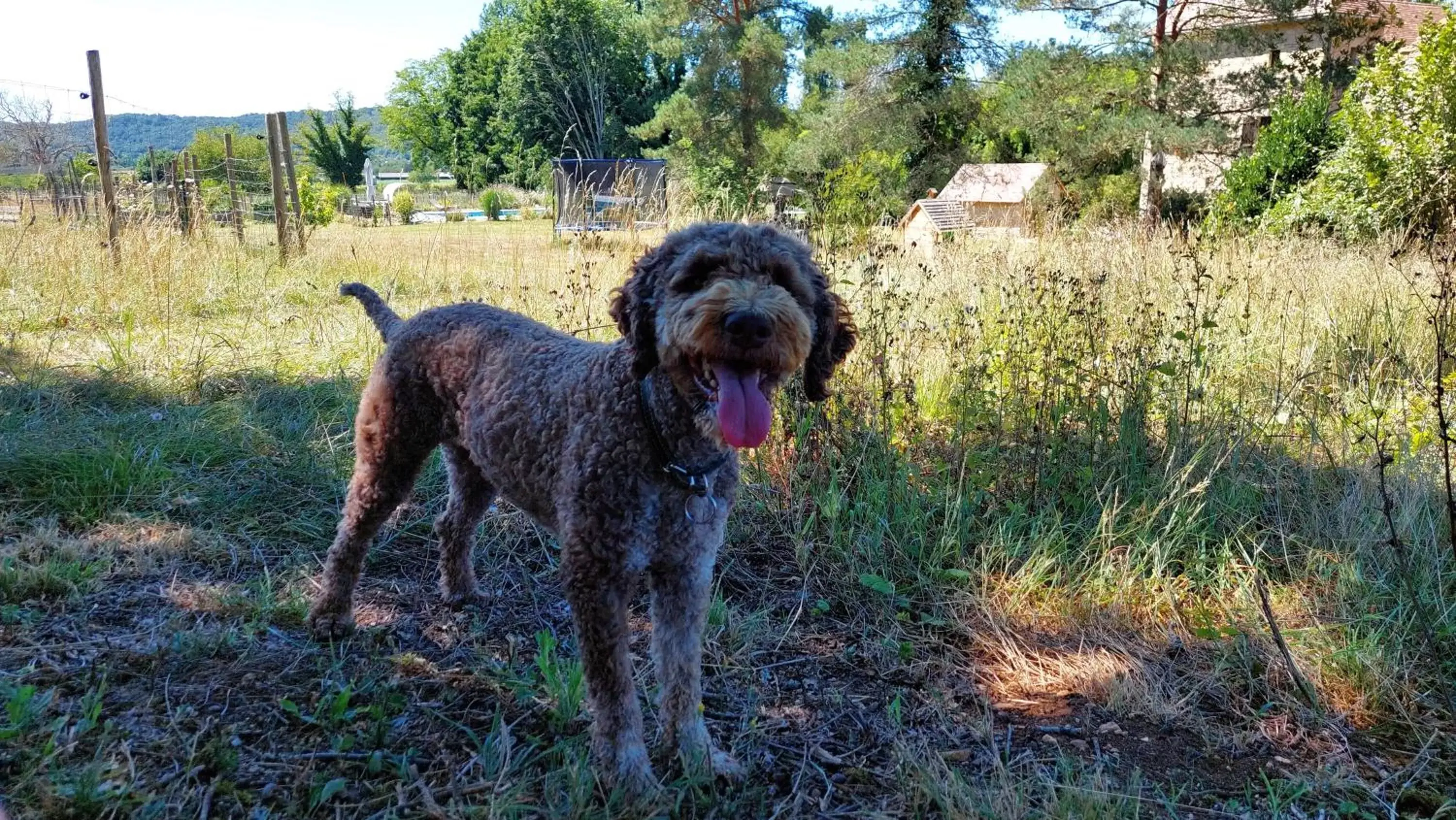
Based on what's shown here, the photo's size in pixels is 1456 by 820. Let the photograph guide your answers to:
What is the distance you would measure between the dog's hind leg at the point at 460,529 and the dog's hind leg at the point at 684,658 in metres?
1.07

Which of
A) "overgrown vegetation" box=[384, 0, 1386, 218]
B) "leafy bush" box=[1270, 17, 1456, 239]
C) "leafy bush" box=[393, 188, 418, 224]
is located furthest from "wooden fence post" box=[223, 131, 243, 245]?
"leafy bush" box=[393, 188, 418, 224]

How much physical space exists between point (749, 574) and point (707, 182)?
19509 mm

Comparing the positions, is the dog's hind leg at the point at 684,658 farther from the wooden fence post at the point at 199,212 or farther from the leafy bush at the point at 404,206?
the leafy bush at the point at 404,206

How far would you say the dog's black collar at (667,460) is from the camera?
7.16 ft

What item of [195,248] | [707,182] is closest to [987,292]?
[195,248]

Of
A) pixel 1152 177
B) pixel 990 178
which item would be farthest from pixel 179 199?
pixel 1152 177

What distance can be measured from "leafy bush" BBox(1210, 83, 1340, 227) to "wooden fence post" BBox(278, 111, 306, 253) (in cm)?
1282

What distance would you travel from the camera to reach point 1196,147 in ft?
49.2

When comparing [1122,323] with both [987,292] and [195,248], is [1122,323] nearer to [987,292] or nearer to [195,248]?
[987,292]

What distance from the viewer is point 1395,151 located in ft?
33.9

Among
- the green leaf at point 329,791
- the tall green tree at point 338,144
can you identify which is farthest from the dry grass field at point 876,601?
the tall green tree at point 338,144

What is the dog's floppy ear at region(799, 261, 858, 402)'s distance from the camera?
2342 mm

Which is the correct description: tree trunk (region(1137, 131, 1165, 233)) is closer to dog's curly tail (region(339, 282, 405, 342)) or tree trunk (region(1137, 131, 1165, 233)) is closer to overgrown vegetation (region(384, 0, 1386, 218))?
overgrown vegetation (region(384, 0, 1386, 218))

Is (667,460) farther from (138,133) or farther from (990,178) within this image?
(138,133)
